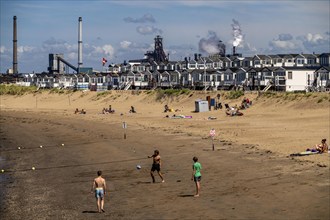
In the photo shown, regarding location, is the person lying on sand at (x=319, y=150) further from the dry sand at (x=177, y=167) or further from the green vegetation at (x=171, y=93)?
the green vegetation at (x=171, y=93)

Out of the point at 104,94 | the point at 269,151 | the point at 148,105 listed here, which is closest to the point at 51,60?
the point at 104,94

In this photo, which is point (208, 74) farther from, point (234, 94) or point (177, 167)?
point (177, 167)

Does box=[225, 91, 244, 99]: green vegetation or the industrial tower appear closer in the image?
box=[225, 91, 244, 99]: green vegetation

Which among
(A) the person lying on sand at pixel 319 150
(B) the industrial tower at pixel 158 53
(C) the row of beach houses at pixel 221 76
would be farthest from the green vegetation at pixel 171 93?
(B) the industrial tower at pixel 158 53

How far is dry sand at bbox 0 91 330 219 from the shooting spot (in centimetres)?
1917

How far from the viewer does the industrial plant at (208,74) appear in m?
84.7

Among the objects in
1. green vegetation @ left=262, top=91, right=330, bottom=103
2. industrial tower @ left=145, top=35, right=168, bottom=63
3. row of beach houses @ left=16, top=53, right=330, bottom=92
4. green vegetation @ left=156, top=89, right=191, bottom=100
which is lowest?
green vegetation @ left=262, top=91, right=330, bottom=103

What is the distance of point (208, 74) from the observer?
337 feet

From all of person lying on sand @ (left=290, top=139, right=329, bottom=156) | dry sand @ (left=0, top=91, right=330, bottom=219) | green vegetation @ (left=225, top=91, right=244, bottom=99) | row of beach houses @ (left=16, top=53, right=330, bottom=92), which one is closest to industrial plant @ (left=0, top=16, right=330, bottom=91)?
row of beach houses @ (left=16, top=53, right=330, bottom=92)

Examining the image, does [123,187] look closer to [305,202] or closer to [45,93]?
[305,202]

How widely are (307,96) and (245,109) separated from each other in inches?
248

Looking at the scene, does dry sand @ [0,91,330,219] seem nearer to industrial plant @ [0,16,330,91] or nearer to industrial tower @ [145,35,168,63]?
industrial plant @ [0,16,330,91]

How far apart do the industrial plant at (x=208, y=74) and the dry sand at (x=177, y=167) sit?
96.8 ft

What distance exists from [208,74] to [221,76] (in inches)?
110
